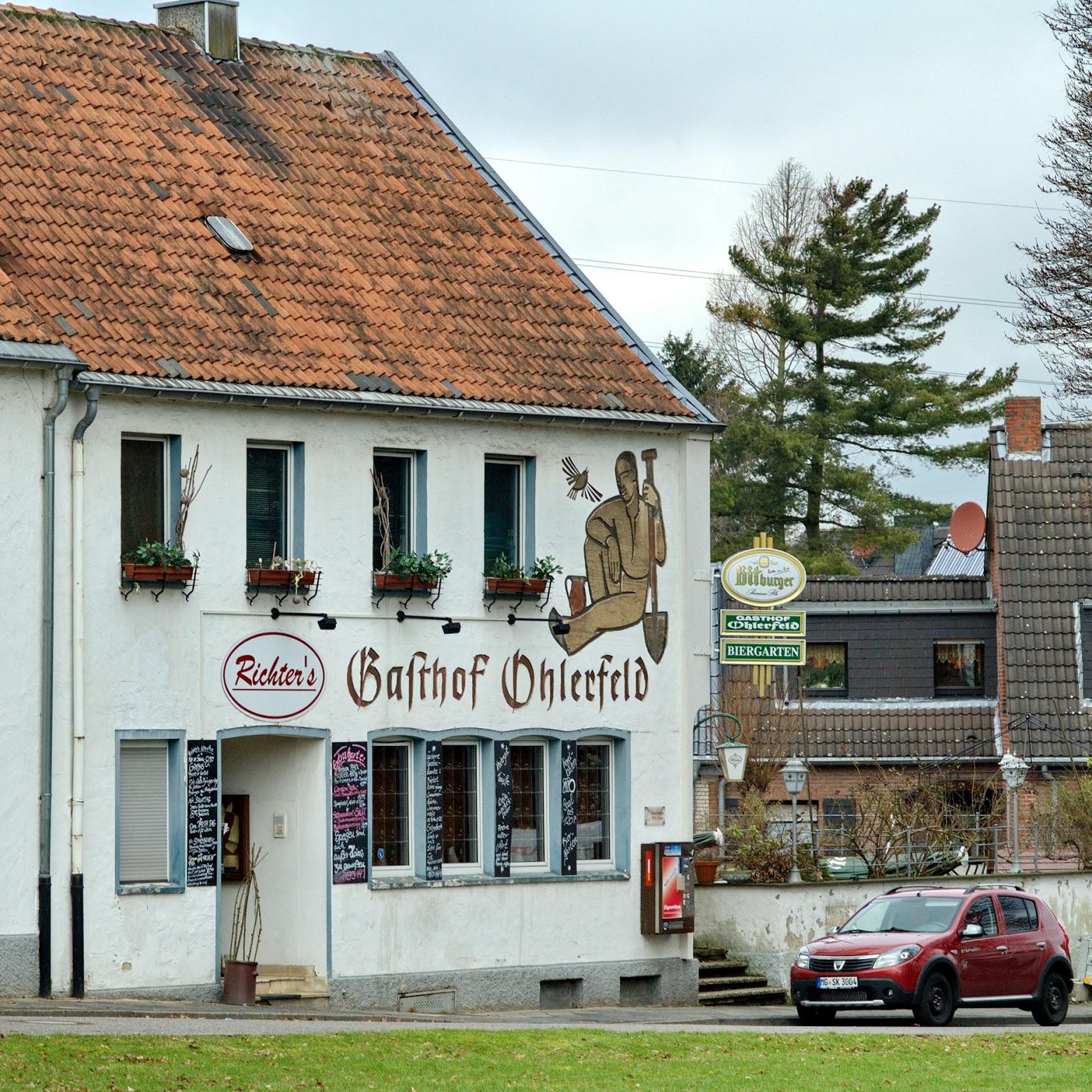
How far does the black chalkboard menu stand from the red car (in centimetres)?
354

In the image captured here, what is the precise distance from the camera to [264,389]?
24.5 metres

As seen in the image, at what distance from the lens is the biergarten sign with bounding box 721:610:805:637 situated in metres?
30.1

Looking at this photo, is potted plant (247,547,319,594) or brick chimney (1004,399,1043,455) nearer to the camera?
potted plant (247,547,319,594)

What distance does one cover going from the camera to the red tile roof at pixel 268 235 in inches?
965

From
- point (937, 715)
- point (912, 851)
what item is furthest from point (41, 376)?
point (937, 715)

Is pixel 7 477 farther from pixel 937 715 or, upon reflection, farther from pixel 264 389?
pixel 937 715

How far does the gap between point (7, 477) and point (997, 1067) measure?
10843 mm

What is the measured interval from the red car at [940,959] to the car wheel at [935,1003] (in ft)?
0.04

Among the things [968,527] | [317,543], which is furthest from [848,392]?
[317,543]

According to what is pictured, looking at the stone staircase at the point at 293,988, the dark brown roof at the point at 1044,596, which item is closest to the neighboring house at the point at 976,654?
the dark brown roof at the point at 1044,596

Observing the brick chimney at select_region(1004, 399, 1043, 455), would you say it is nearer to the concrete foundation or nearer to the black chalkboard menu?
the concrete foundation

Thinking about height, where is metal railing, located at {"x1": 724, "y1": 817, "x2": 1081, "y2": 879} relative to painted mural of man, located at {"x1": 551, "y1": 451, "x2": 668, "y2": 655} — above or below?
below

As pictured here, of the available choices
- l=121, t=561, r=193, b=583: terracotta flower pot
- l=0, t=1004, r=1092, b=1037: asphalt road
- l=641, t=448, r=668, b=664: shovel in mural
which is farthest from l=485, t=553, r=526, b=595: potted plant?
l=0, t=1004, r=1092, b=1037: asphalt road

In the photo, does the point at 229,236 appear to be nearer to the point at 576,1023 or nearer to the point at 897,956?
the point at 576,1023
